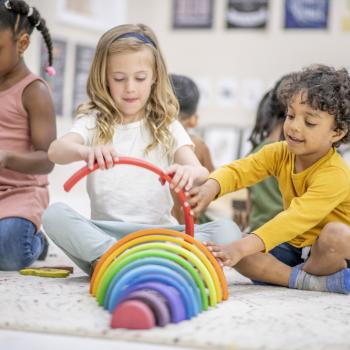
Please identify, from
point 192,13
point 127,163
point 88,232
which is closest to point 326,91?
point 127,163

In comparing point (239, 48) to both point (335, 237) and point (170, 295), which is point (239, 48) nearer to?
point (335, 237)

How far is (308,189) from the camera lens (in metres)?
1.35

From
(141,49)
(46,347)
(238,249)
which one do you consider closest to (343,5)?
(141,49)

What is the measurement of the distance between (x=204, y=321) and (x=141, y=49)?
66cm

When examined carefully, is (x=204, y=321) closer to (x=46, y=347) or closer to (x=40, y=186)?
(x=46, y=347)

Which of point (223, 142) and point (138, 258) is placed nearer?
point (138, 258)

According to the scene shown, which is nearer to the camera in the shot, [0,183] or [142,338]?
[142,338]

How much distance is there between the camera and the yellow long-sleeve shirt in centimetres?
130

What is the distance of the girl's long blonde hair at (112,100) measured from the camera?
145 centimetres


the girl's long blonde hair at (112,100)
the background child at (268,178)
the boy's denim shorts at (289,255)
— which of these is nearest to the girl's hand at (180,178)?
the girl's long blonde hair at (112,100)

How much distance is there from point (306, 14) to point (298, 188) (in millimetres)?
→ 1935

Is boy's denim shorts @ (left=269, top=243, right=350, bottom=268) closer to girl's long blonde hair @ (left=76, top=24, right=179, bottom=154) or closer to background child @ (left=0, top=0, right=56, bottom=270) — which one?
girl's long blonde hair @ (left=76, top=24, right=179, bottom=154)

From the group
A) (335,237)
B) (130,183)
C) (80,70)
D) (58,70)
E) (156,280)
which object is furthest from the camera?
(80,70)

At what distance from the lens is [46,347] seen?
35.4 inches
